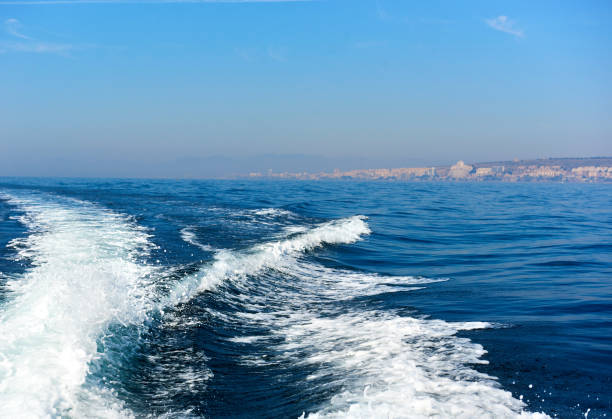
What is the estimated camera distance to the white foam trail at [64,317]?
432 cm

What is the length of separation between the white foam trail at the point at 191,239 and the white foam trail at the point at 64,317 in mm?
1514

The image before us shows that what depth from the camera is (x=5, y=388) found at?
4.29m

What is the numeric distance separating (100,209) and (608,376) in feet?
76.2

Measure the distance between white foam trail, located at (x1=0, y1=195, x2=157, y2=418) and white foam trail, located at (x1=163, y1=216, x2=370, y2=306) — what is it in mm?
873

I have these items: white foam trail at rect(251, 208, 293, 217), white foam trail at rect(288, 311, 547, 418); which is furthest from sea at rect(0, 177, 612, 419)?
white foam trail at rect(251, 208, 293, 217)

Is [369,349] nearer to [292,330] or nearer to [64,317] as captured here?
[292,330]

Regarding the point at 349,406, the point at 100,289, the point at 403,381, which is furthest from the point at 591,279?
the point at 100,289

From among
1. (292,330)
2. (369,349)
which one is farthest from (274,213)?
(369,349)

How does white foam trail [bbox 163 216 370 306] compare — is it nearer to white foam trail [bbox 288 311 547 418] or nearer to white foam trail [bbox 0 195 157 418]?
white foam trail [bbox 0 195 157 418]

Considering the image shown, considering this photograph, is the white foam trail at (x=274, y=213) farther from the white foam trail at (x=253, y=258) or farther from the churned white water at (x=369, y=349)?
the churned white water at (x=369, y=349)

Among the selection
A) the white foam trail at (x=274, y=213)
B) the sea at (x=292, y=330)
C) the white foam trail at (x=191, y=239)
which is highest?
the white foam trail at (x=274, y=213)

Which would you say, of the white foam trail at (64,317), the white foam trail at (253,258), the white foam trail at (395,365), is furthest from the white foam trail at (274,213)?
the white foam trail at (395,365)

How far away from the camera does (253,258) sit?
39.6 feet

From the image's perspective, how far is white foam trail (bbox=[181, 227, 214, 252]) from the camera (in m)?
13.5
